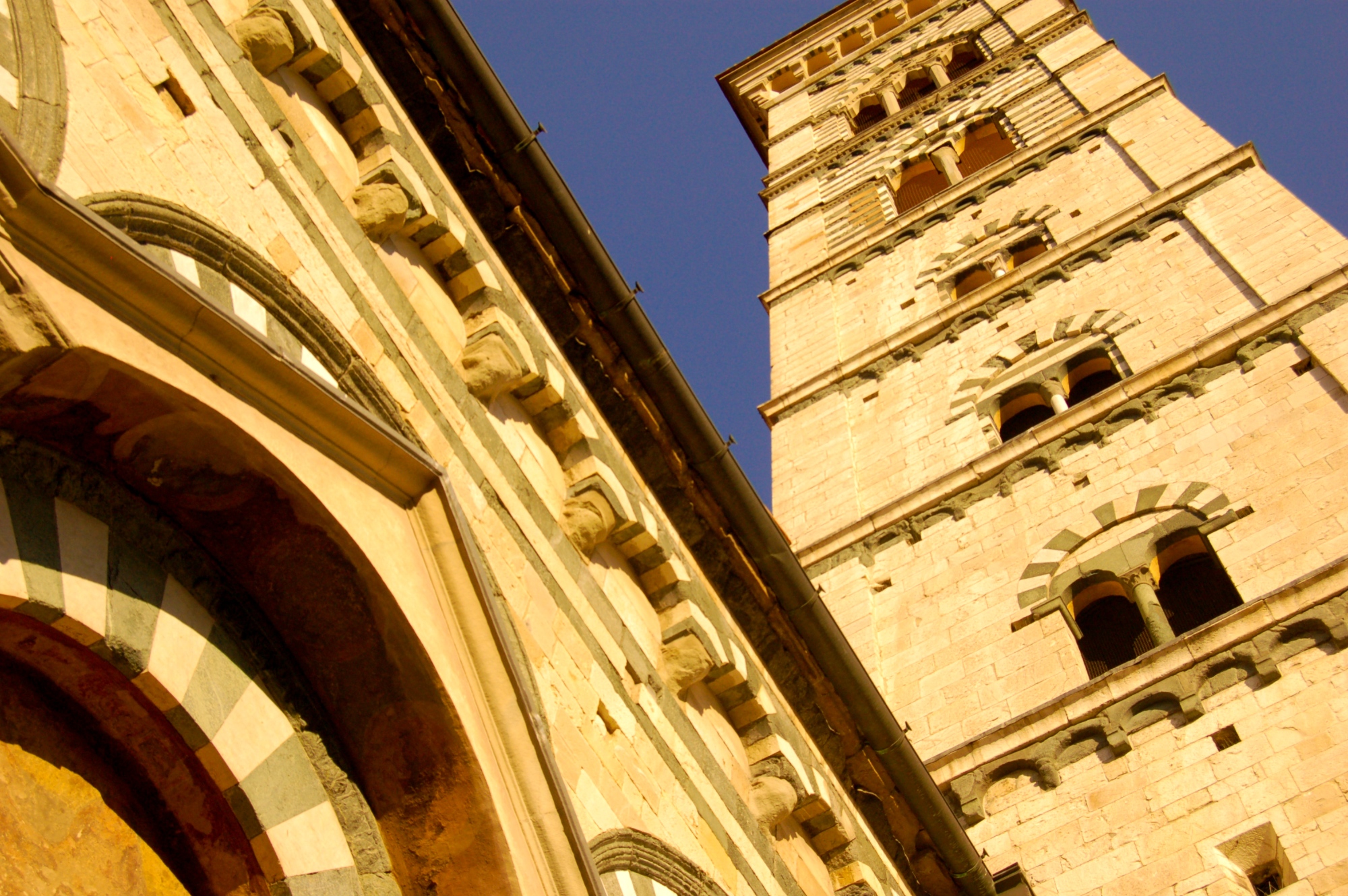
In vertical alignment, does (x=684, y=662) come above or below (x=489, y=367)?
below

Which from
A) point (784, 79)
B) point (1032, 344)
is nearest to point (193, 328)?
point (1032, 344)

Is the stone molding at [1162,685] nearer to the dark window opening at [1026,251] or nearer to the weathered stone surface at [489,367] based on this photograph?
the weathered stone surface at [489,367]

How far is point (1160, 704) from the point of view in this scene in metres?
10.2

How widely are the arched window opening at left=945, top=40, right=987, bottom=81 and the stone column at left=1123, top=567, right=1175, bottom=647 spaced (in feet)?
58.5

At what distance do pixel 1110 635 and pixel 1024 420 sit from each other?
4.22m

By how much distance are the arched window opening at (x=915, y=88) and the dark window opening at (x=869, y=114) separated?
391mm

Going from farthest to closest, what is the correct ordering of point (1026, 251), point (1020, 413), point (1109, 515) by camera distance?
point (1026, 251) < point (1020, 413) < point (1109, 515)

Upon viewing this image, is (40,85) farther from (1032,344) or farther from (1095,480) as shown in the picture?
(1032,344)

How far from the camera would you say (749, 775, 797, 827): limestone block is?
6.34 metres

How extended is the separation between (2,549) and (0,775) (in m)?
0.49

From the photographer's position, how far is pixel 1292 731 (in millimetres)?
9305

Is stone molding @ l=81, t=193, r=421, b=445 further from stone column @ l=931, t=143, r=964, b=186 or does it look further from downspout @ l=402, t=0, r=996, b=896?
stone column @ l=931, t=143, r=964, b=186

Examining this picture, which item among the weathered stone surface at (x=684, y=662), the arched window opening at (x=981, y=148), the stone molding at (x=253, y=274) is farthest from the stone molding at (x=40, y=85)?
the arched window opening at (x=981, y=148)

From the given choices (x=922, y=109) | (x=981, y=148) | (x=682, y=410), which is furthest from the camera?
(x=922, y=109)
